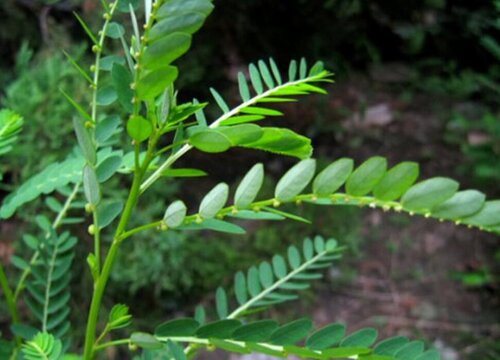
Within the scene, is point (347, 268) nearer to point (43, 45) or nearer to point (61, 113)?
point (61, 113)

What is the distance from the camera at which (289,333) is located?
609mm

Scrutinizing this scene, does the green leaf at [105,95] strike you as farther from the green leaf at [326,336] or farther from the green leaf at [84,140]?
the green leaf at [326,336]

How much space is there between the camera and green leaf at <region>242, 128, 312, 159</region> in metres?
0.54

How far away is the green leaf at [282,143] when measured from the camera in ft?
1.79

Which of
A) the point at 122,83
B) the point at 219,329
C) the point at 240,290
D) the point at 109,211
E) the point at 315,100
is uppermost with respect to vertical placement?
the point at 122,83

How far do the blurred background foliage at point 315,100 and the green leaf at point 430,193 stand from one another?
1.31 m

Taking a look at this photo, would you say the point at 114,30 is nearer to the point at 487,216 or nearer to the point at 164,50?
the point at 164,50

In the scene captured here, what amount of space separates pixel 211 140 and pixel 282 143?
0.07m

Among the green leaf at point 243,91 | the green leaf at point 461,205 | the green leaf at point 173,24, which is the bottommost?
the green leaf at point 461,205

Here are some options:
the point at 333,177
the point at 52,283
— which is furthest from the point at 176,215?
the point at 52,283

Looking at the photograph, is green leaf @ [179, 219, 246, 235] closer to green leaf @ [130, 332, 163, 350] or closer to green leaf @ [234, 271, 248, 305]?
green leaf @ [130, 332, 163, 350]

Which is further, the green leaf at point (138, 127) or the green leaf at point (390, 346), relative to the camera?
the green leaf at point (390, 346)

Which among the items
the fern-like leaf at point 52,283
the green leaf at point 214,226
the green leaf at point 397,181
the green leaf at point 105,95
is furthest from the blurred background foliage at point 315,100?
the green leaf at point 397,181

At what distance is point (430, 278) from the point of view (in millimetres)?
2295
